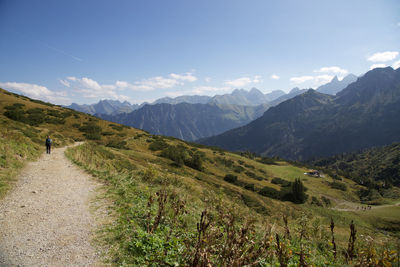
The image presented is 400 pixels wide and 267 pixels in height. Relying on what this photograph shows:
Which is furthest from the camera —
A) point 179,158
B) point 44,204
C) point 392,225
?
point 179,158

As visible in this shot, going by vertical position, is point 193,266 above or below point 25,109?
below

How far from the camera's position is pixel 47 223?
5859 millimetres

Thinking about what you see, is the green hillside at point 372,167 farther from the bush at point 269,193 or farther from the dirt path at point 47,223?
the dirt path at point 47,223

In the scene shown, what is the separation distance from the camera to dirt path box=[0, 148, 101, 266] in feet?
14.2

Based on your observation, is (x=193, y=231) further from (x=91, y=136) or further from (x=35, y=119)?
(x=35, y=119)

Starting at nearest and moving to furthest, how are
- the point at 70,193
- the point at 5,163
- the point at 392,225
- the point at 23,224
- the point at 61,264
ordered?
the point at 61,264, the point at 23,224, the point at 70,193, the point at 5,163, the point at 392,225

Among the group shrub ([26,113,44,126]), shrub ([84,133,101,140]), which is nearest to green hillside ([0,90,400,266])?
shrub ([84,133,101,140])

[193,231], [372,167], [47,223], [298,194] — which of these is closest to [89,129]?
[47,223]

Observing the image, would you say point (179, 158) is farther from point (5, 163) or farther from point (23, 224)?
point (23, 224)

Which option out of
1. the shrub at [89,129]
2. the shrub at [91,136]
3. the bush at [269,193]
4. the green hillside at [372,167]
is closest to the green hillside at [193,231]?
the shrub at [91,136]

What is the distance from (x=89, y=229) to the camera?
564cm

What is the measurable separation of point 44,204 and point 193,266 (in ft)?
24.4

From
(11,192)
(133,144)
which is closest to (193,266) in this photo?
(11,192)

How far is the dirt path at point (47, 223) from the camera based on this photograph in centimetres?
432
